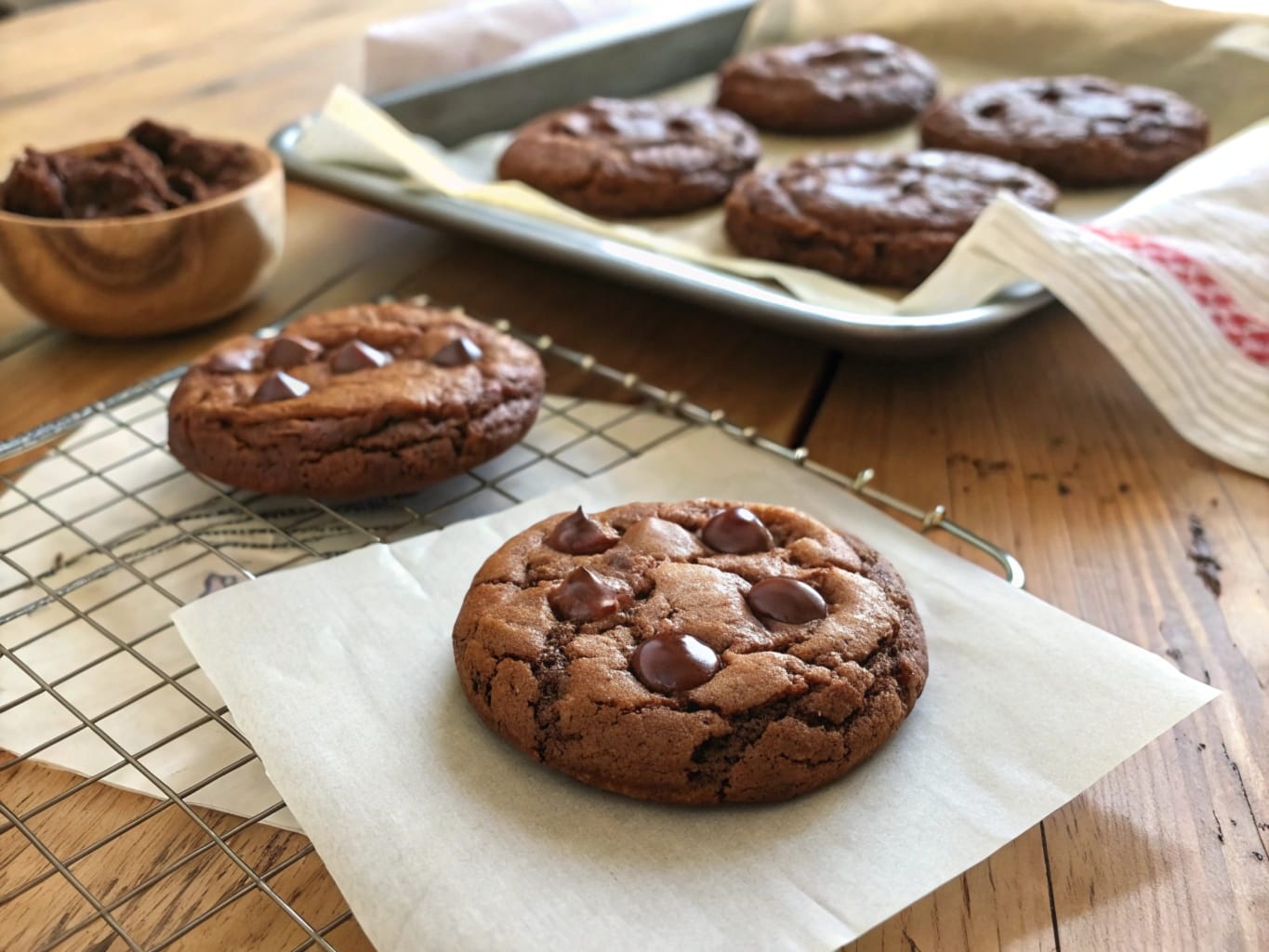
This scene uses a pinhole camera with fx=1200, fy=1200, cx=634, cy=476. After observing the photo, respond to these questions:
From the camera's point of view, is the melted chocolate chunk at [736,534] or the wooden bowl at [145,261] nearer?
the melted chocolate chunk at [736,534]

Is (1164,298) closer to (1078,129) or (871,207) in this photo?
(871,207)

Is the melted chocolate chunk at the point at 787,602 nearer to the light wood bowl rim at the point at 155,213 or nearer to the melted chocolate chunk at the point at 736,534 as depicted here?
the melted chocolate chunk at the point at 736,534

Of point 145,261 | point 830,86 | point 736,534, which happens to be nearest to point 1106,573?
point 736,534

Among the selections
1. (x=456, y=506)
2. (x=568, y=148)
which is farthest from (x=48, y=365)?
(x=568, y=148)

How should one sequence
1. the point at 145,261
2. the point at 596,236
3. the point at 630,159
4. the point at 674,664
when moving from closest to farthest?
the point at 674,664 → the point at 145,261 → the point at 596,236 → the point at 630,159

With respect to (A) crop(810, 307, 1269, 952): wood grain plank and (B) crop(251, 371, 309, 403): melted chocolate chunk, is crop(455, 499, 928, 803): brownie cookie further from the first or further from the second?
(B) crop(251, 371, 309, 403): melted chocolate chunk

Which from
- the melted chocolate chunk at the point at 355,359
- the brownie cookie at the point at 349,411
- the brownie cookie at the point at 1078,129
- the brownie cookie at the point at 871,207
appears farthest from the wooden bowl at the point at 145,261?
the brownie cookie at the point at 1078,129
